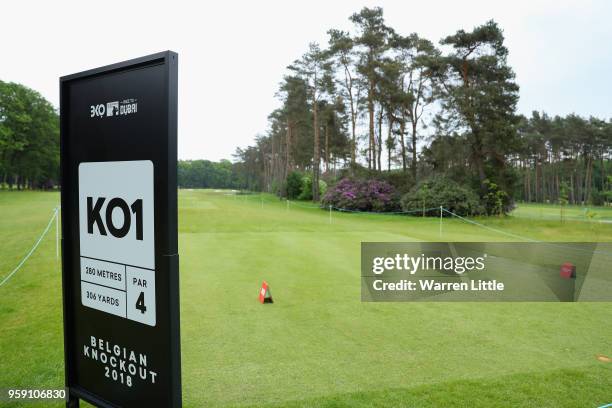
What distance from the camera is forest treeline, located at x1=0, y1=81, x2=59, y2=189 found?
49.7m

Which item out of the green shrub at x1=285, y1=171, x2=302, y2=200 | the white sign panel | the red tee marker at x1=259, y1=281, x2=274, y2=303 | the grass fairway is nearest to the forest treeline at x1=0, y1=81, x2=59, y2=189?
the green shrub at x1=285, y1=171, x2=302, y2=200

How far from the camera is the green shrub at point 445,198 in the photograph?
1020 inches

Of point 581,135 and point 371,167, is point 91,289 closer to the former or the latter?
point 371,167

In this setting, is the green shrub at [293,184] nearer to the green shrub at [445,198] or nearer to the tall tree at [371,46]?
the tall tree at [371,46]

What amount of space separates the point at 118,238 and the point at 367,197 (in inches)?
1150

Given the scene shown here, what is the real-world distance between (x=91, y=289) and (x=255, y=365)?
2103 mm

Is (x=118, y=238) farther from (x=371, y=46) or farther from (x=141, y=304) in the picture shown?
(x=371, y=46)

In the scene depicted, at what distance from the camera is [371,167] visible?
113ft

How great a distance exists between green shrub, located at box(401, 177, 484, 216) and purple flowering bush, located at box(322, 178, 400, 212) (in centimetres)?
310

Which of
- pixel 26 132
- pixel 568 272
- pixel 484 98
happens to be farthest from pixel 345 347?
pixel 26 132

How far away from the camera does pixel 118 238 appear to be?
1992mm

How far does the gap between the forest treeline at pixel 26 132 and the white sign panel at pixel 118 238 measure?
53.4 m

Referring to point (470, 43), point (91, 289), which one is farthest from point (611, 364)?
point (470, 43)

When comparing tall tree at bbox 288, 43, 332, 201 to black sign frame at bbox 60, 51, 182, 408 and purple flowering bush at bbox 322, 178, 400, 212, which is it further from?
black sign frame at bbox 60, 51, 182, 408
